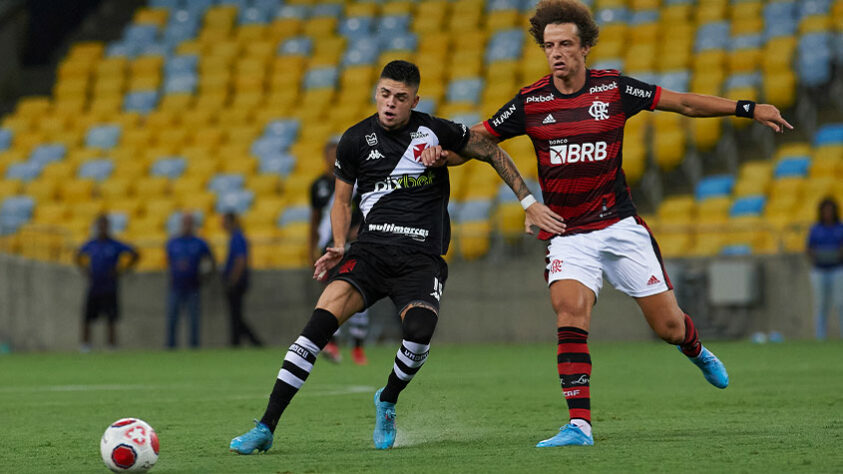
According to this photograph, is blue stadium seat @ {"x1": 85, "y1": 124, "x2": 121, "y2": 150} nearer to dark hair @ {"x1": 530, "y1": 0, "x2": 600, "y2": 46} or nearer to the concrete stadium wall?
the concrete stadium wall

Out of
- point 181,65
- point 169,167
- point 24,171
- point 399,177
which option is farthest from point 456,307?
point 399,177

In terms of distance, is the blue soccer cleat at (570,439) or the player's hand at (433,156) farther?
the player's hand at (433,156)

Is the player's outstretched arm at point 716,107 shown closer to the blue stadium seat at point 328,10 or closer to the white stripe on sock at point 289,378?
the white stripe on sock at point 289,378

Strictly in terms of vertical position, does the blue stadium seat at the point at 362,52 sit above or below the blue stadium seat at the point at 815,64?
above

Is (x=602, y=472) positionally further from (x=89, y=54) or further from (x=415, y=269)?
(x=89, y=54)

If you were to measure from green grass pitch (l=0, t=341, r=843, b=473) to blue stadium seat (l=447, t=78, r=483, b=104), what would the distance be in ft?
27.0

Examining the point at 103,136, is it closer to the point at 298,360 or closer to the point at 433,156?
the point at 433,156

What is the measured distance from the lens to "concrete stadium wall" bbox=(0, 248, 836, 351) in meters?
18.0

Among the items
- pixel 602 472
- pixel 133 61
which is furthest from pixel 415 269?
pixel 133 61

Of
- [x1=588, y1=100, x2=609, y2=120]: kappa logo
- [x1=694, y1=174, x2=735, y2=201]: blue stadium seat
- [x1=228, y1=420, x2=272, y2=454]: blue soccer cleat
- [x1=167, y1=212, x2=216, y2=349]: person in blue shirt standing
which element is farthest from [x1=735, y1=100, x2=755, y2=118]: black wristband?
[x1=167, y1=212, x2=216, y2=349]: person in blue shirt standing

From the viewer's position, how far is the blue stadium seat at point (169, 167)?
23283 mm

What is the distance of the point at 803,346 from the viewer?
15.8m

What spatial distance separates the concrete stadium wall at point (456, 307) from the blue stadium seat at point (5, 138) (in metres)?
5.57

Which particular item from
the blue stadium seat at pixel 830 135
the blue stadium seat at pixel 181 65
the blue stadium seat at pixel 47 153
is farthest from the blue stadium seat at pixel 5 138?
the blue stadium seat at pixel 830 135
